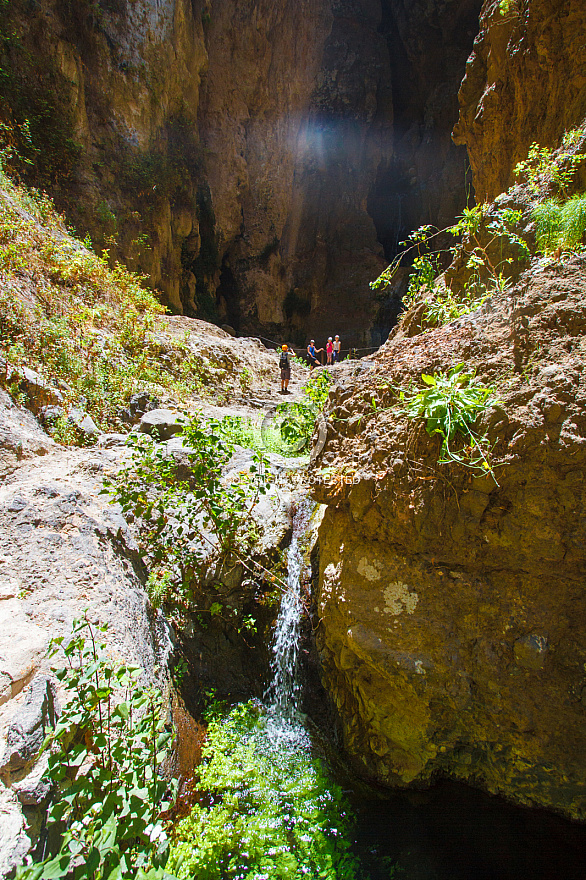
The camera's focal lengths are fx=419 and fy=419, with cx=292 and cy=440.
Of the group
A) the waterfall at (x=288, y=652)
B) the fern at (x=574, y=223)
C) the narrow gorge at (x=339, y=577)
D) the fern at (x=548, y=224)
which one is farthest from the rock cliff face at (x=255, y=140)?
the fern at (x=574, y=223)

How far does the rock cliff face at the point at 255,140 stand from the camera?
10875 millimetres

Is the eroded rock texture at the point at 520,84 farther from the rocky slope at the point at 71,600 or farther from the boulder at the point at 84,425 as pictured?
the boulder at the point at 84,425

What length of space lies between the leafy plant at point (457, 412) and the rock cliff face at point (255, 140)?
33.3 ft

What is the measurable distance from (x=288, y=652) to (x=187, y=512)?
1800 millimetres

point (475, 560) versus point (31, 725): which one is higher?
point (475, 560)

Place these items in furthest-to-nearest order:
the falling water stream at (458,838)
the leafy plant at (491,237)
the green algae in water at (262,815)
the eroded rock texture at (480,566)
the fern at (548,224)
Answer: the leafy plant at (491,237) < the fern at (548,224) < the falling water stream at (458,838) < the green algae in water at (262,815) < the eroded rock texture at (480,566)

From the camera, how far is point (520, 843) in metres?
3.00

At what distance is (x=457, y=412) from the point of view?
2.58m

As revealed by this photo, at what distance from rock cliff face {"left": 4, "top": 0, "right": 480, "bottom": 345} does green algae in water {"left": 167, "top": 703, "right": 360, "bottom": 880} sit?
35.0 feet

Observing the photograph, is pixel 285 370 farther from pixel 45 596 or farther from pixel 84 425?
pixel 45 596

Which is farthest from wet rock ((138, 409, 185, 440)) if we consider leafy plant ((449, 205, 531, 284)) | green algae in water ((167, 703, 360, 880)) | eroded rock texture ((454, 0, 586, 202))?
eroded rock texture ((454, 0, 586, 202))

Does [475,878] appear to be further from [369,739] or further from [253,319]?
[253,319]

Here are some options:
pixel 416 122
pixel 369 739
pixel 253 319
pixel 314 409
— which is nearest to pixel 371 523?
pixel 369 739

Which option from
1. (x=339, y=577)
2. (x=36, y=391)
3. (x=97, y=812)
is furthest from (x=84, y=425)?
(x=97, y=812)
